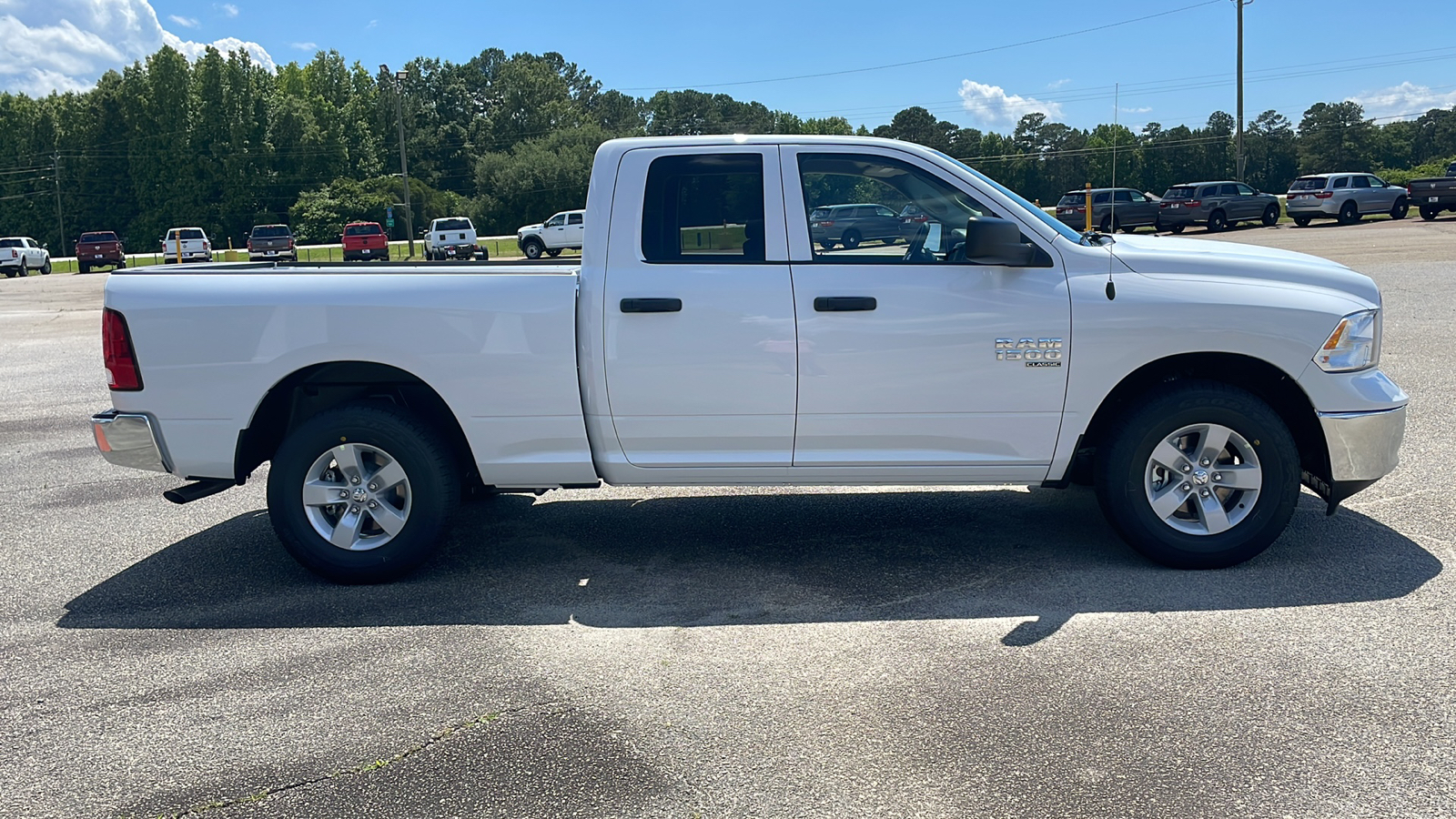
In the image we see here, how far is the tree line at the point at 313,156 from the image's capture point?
87062 millimetres

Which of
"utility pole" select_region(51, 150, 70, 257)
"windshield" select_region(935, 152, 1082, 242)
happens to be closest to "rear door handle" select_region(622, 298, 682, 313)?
"windshield" select_region(935, 152, 1082, 242)

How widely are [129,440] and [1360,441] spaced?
18.8 feet

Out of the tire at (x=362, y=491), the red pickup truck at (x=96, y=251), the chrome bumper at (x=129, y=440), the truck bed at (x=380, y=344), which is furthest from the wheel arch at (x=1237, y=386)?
the red pickup truck at (x=96, y=251)

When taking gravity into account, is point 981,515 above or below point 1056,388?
below

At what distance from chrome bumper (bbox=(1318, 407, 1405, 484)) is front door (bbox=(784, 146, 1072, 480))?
123 cm

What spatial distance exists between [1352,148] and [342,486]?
108 m

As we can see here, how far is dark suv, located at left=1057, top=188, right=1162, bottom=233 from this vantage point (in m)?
41.6

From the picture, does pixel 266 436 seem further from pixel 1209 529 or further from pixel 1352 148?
pixel 1352 148

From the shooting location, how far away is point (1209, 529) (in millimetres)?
5266

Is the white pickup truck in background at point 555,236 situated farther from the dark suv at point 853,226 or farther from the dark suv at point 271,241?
the dark suv at point 853,226

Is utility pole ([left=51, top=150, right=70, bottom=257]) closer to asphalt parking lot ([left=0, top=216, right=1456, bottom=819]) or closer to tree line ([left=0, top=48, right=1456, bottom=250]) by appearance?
tree line ([left=0, top=48, right=1456, bottom=250])

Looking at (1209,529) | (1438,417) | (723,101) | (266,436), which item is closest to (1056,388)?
(1209,529)

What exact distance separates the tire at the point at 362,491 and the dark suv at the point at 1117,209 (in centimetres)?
3843

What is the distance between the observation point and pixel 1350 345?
5172 mm
